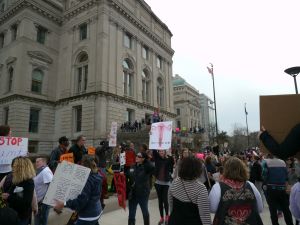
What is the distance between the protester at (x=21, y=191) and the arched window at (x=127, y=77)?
32.2 m

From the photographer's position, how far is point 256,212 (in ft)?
11.3

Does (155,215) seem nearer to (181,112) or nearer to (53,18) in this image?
(53,18)

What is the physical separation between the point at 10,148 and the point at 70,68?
31275 millimetres

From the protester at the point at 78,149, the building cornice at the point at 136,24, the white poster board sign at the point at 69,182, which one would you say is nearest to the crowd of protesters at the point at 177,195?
the white poster board sign at the point at 69,182

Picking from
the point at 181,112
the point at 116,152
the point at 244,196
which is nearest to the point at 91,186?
the point at 244,196

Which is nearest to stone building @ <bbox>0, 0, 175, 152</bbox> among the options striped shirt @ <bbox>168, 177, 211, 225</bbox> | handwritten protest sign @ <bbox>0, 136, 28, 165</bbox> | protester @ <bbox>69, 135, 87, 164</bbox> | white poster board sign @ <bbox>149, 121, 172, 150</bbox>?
white poster board sign @ <bbox>149, 121, 172, 150</bbox>

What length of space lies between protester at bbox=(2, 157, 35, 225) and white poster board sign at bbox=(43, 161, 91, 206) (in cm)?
59

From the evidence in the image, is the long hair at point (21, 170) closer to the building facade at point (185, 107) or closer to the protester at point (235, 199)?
the protester at point (235, 199)

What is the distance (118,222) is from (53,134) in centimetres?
3012

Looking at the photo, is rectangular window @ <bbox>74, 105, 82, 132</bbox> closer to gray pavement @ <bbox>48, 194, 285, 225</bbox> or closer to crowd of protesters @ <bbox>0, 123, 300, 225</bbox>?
gray pavement @ <bbox>48, 194, 285, 225</bbox>

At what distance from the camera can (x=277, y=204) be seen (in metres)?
6.92

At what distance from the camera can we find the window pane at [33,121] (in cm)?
3353

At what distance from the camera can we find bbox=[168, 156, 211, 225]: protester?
3617 mm

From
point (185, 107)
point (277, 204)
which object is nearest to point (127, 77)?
point (277, 204)
